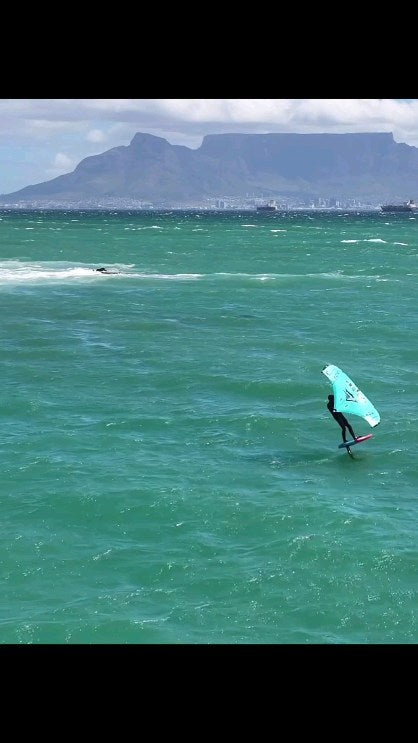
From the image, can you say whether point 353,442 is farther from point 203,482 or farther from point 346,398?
point 203,482

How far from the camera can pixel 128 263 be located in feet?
310

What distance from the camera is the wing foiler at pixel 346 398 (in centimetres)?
2573

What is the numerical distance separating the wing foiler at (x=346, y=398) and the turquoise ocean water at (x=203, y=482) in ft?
4.00

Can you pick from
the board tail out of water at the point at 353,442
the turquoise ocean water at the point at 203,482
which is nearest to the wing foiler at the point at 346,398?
the board tail out of water at the point at 353,442

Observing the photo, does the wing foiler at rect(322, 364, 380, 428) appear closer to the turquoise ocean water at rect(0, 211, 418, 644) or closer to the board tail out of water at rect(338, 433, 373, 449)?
the board tail out of water at rect(338, 433, 373, 449)

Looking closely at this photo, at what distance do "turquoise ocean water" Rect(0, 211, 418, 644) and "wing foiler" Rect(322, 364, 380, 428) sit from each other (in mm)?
1220

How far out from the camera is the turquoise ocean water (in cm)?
1712

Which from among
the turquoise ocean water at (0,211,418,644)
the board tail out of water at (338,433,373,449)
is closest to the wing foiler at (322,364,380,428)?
the board tail out of water at (338,433,373,449)

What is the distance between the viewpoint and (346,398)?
26016mm

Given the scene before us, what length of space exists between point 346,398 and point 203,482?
4.98 m

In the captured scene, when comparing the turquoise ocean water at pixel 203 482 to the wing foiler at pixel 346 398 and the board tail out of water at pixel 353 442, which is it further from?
the wing foiler at pixel 346 398

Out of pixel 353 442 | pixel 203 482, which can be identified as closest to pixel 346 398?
pixel 353 442
